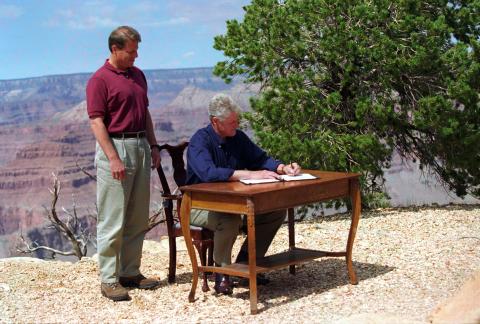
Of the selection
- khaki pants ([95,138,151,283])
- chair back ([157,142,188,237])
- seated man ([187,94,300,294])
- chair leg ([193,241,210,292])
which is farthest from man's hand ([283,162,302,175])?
khaki pants ([95,138,151,283])

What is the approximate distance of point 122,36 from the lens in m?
5.91

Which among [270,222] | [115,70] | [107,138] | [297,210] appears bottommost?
[297,210]

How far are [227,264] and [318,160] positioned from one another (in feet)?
15.6

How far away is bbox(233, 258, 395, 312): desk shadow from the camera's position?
6.03 metres

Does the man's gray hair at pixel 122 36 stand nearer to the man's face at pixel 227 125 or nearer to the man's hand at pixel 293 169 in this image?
the man's face at pixel 227 125

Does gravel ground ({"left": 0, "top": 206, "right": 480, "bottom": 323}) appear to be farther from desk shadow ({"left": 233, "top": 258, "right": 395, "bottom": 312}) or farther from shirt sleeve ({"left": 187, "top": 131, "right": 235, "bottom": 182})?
shirt sleeve ({"left": 187, "top": 131, "right": 235, "bottom": 182})

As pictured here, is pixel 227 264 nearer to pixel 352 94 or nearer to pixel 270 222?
pixel 270 222

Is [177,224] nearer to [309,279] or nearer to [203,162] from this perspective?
[203,162]

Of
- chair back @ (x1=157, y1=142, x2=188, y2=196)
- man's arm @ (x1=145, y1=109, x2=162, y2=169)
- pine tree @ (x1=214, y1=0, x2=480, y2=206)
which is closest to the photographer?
man's arm @ (x1=145, y1=109, x2=162, y2=169)

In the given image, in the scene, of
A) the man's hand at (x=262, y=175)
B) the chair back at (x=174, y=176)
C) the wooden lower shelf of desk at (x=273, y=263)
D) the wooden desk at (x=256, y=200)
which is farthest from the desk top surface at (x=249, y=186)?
the chair back at (x=174, y=176)

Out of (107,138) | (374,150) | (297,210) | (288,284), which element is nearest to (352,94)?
(374,150)

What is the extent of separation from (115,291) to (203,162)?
50.6 inches

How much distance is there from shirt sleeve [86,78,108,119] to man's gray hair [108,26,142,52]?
0.32 meters

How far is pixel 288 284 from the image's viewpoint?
644 cm
